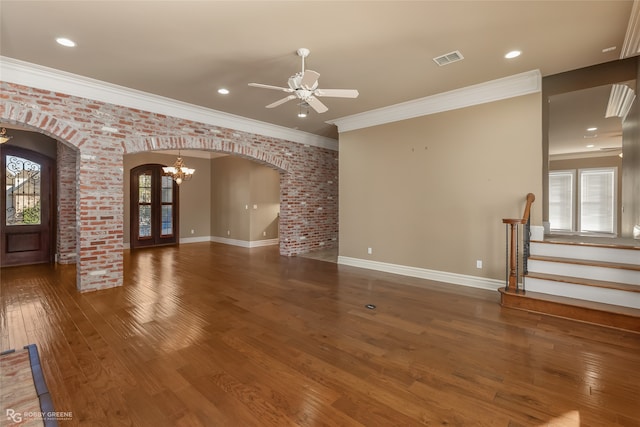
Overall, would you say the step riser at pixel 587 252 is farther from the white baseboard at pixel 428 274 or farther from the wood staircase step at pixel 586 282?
the white baseboard at pixel 428 274

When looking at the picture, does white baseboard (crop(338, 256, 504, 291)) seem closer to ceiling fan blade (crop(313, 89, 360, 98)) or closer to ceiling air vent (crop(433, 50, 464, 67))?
ceiling air vent (crop(433, 50, 464, 67))

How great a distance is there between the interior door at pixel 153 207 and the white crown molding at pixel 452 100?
19.9 feet

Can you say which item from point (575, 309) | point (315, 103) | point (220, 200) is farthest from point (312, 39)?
point (220, 200)

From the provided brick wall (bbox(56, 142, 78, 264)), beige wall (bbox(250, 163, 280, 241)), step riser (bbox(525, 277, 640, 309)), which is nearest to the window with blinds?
step riser (bbox(525, 277, 640, 309))

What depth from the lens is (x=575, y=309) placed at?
10.8 feet

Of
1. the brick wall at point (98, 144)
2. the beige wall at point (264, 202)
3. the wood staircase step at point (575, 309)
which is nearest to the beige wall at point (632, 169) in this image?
the wood staircase step at point (575, 309)

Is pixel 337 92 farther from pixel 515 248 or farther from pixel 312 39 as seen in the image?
pixel 515 248

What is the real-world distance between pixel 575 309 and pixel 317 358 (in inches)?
119

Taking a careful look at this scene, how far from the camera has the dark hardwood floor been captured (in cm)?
186

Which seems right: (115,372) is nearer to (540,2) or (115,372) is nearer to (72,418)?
(72,418)

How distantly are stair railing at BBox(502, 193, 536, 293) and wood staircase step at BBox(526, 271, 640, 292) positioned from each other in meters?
0.17

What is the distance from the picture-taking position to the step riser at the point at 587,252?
11.8 ft

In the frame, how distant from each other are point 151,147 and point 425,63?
4.49 meters

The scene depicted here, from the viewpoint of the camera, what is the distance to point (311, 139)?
7602 mm
